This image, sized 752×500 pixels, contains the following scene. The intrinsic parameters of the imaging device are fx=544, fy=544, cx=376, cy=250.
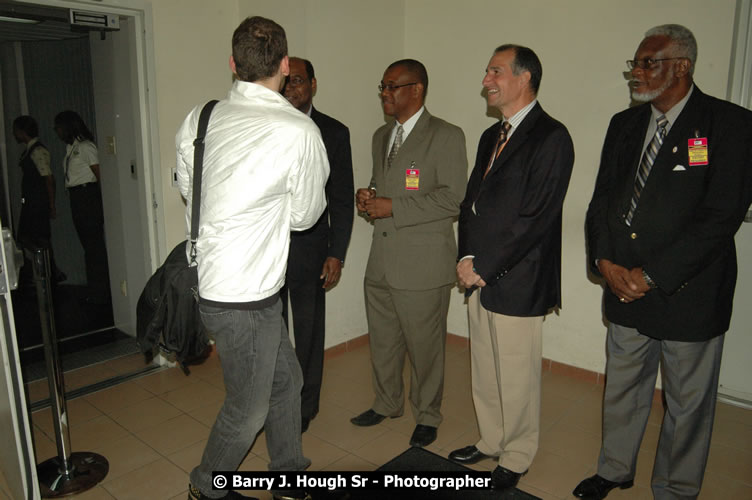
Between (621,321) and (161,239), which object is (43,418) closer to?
(161,239)

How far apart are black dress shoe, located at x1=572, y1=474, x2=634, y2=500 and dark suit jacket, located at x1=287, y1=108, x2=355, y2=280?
1538 mm

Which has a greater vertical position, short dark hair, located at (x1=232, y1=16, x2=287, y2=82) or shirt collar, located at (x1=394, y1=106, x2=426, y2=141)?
short dark hair, located at (x1=232, y1=16, x2=287, y2=82)

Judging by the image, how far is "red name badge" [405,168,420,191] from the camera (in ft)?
8.79

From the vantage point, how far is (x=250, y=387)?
188 cm

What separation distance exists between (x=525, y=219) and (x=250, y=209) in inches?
44.9

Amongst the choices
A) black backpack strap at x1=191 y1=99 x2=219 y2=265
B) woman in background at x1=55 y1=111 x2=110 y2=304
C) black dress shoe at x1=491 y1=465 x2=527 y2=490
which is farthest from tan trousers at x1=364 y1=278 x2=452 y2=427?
woman in background at x1=55 y1=111 x2=110 y2=304

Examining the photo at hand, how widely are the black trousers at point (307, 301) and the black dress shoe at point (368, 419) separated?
10.4 inches

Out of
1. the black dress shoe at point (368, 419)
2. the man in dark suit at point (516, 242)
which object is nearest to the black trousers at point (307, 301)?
the black dress shoe at point (368, 419)

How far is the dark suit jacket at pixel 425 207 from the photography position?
264 centimetres

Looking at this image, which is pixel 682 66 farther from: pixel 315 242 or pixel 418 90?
pixel 315 242

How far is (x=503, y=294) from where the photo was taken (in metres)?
2.32

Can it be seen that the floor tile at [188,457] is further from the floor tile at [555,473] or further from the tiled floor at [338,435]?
the floor tile at [555,473]

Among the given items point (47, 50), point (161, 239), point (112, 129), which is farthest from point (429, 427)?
point (47, 50)

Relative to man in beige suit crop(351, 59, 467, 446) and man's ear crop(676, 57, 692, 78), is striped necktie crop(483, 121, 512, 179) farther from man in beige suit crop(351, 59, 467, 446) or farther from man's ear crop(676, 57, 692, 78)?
man's ear crop(676, 57, 692, 78)
